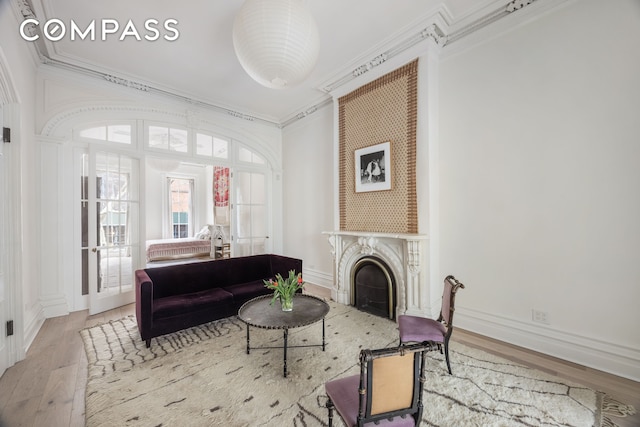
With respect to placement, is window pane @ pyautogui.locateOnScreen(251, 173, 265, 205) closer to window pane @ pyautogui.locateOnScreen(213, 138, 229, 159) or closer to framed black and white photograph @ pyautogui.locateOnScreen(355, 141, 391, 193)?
window pane @ pyautogui.locateOnScreen(213, 138, 229, 159)

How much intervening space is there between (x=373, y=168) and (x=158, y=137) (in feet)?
12.0

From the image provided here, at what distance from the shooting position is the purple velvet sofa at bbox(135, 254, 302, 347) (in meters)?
2.69

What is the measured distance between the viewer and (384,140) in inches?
140

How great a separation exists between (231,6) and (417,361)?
11.2 feet

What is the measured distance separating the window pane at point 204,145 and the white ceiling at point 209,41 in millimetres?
684

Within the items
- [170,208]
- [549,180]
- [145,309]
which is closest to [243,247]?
[145,309]

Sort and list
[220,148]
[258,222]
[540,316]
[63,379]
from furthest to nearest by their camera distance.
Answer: [258,222] → [220,148] → [540,316] → [63,379]

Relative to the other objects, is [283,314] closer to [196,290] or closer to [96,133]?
[196,290]

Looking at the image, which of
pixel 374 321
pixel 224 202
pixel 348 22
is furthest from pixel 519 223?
pixel 224 202

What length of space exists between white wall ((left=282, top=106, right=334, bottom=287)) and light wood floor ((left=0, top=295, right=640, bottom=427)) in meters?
2.67

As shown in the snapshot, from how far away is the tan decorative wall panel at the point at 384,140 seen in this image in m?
3.28

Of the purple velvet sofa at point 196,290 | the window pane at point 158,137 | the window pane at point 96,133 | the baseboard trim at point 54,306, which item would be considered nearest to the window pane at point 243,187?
the window pane at point 158,137

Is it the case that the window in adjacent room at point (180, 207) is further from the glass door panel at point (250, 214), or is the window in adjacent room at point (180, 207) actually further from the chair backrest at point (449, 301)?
the chair backrest at point (449, 301)

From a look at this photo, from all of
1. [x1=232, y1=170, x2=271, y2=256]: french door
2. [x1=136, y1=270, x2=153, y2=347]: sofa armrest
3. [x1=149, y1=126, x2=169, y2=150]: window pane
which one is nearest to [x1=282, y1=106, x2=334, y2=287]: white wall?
[x1=232, y1=170, x2=271, y2=256]: french door
